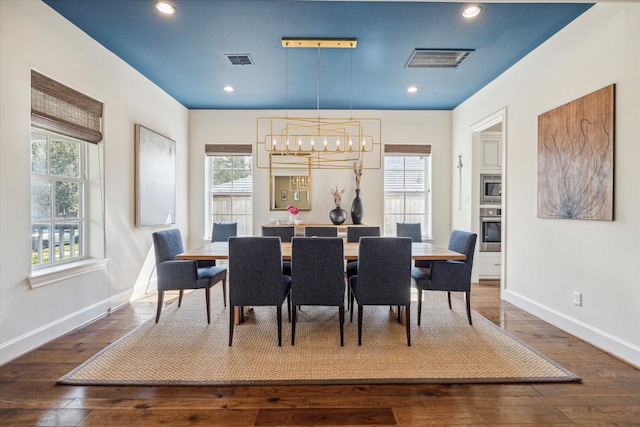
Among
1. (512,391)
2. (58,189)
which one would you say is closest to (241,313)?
(58,189)

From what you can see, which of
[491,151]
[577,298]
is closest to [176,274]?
[577,298]

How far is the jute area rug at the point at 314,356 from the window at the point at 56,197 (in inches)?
39.8

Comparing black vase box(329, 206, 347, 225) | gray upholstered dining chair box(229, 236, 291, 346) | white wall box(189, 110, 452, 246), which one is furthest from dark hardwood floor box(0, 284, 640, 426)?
white wall box(189, 110, 452, 246)

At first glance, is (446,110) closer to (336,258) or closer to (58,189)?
(336,258)

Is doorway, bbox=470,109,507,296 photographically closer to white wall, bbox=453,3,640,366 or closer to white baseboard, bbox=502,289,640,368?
white wall, bbox=453,3,640,366

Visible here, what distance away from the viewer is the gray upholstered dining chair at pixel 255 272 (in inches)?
96.6

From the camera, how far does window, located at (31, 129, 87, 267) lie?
2.65 meters

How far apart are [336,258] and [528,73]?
2.85 metres

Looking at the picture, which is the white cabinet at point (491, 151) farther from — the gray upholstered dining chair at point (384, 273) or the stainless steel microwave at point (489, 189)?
the gray upholstered dining chair at point (384, 273)

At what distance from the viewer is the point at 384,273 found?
2.48 metres

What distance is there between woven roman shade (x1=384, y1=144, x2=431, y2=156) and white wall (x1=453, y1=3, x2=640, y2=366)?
143cm

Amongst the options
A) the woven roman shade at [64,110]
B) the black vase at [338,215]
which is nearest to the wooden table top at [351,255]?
the woven roman shade at [64,110]

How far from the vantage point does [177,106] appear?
484cm

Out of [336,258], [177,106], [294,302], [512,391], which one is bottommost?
[512,391]
